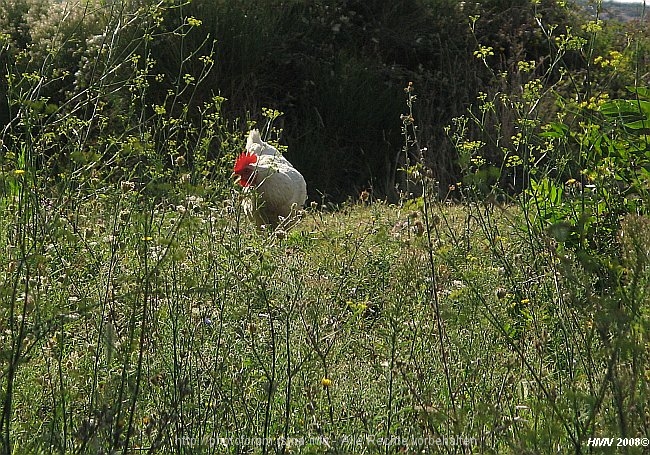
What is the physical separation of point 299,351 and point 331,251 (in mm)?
1702

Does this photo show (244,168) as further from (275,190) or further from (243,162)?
(275,190)

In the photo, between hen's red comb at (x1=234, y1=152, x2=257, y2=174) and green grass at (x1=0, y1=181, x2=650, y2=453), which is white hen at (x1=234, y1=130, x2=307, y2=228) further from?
green grass at (x1=0, y1=181, x2=650, y2=453)

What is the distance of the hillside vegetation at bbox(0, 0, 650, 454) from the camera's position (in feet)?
7.00

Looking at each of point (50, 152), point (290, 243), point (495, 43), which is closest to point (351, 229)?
point (290, 243)

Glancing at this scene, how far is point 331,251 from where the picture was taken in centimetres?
514

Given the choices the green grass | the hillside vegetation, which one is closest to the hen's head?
the hillside vegetation

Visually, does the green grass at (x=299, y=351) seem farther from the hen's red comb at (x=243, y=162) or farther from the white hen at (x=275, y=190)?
the white hen at (x=275, y=190)

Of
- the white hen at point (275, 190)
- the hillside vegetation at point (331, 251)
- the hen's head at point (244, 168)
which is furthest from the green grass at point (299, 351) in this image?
the white hen at point (275, 190)

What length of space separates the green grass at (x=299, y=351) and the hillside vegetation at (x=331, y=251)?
0.07ft

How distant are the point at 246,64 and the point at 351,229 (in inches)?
181

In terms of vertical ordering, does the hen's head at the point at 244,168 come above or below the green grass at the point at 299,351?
above

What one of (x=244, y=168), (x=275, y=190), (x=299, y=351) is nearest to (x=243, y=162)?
(x=244, y=168)

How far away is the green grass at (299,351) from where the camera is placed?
1982mm

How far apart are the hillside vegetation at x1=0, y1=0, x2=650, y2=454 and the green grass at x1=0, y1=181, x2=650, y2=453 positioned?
0.07ft
